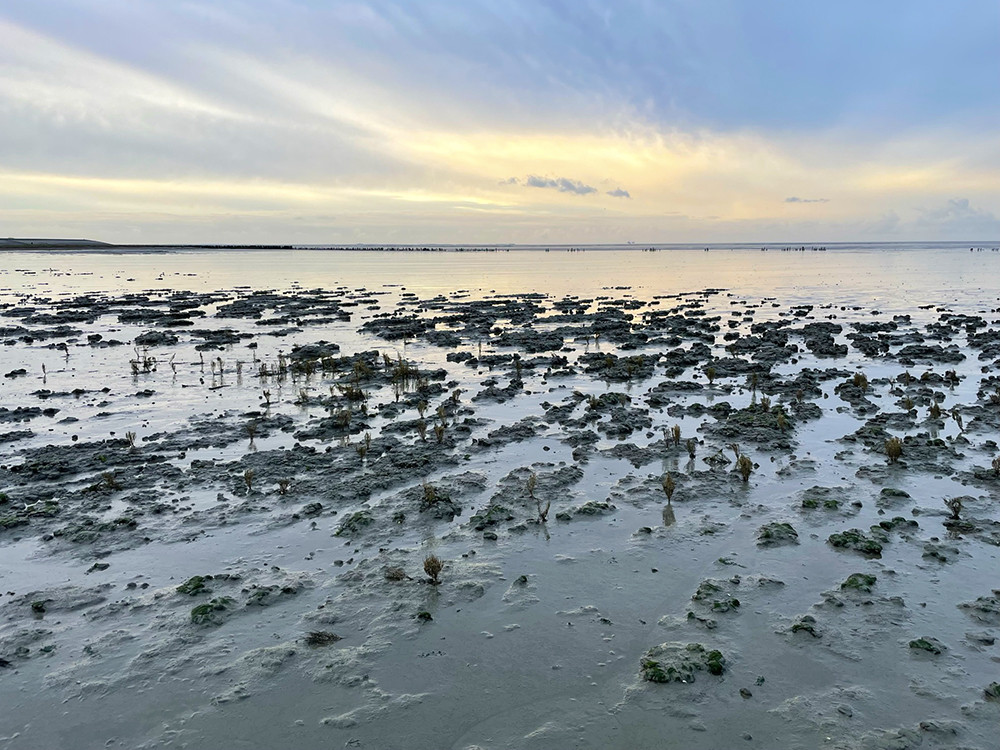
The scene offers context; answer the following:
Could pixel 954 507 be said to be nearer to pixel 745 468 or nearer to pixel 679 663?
pixel 745 468

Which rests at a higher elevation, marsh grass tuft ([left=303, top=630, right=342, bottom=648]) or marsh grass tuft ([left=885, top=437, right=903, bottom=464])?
marsh grass tuft ([left=885, top=437, right=903, bottom=464])

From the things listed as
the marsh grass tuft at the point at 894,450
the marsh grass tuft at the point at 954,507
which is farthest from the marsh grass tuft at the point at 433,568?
the marsh grass tuft at the point at 894,450

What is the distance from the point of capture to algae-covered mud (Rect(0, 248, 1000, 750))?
7.11m


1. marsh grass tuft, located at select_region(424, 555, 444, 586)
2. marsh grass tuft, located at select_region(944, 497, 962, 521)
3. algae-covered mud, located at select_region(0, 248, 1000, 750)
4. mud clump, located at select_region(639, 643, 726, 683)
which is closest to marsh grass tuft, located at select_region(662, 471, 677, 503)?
algae-covered mud, located at select_region(0, 248, 1000, 750)

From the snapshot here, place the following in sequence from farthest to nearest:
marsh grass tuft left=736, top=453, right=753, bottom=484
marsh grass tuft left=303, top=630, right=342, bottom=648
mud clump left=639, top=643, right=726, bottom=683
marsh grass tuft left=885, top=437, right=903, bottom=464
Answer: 1. marsh grass tuft left=885, top=437, right=903, bottom=464
2. marsh grass tuft left=736, top=453, right=753, bottom=484
3. marsh grass tuft left=303, top=630, right=342, bottom=648
4. mud clump left=639, top=643, right=726, bottom=683

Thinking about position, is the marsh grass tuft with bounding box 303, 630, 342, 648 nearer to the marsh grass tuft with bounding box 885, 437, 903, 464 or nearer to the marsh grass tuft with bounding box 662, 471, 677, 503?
the marsh grass tuft with bounding box 662, 471, 677, 503

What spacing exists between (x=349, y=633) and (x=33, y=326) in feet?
139

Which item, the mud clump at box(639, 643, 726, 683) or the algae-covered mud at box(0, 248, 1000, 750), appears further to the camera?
the mud clump at box(639, 643, 726, 683)

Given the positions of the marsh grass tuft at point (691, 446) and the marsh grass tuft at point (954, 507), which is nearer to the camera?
the marsh grass tuft at point (954, 507)

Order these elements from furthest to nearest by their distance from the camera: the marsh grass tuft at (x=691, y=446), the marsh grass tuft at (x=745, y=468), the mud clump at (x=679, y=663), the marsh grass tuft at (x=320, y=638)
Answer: the marsh grass tuft at (x=691, y=446)
the marsh grass tuft at (x=745, y=468)
the marsh grass tuft at (x=320, y=638)
the mud clump at (x=679, y=663)

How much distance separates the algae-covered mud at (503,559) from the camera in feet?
23.3

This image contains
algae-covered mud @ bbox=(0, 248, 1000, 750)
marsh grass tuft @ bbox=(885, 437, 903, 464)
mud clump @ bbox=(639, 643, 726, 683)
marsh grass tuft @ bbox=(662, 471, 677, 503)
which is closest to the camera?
algae-covered mud @ bbox=(0, 248, 1000, 750)

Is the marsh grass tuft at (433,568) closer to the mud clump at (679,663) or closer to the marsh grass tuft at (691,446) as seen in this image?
the mud clump at (679,663)

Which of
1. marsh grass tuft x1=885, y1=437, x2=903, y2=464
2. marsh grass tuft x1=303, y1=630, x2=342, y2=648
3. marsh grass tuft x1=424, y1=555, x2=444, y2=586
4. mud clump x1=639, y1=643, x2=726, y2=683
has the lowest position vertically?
marsh grass tuft x1=303, y1=630, x2=342, y2=648
